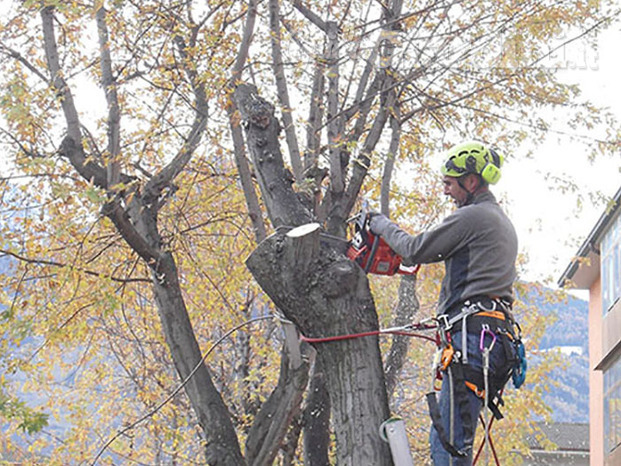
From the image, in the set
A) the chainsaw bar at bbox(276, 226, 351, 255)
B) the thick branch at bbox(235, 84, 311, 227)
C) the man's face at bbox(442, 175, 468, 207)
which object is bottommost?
the chainsaw bar at bbox(276, 226, 351, 255)

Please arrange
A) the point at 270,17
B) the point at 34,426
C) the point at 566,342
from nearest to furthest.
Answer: the point at 270,17 < the point at 34,426 < the point at 566,342

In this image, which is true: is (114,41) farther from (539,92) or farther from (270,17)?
(539,92)

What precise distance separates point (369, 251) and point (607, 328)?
23.2m

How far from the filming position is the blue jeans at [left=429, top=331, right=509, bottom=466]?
4742mm

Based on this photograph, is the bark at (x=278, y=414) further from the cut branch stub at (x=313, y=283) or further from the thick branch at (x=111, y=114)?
the cut branch stub at (x=313, y=283)

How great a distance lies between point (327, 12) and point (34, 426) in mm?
4835

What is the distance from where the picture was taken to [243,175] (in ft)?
28.2

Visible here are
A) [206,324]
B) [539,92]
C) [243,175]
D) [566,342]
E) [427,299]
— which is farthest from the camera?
[566,342]

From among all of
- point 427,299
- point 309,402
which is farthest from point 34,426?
point 427,299

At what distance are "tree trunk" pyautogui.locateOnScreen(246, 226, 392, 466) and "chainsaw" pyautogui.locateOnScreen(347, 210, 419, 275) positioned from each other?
29 cm

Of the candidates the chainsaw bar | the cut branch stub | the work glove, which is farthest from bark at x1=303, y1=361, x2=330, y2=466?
the cut branch stub

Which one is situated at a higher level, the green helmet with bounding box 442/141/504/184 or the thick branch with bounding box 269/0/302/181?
the thick branch with bounding box 269/0/302/181

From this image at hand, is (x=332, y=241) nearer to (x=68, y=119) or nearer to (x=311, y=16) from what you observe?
(x=311, y=16)

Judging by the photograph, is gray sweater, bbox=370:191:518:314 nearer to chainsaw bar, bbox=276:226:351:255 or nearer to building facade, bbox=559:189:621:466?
chainsaw bar, bbox=276:226:351:255
